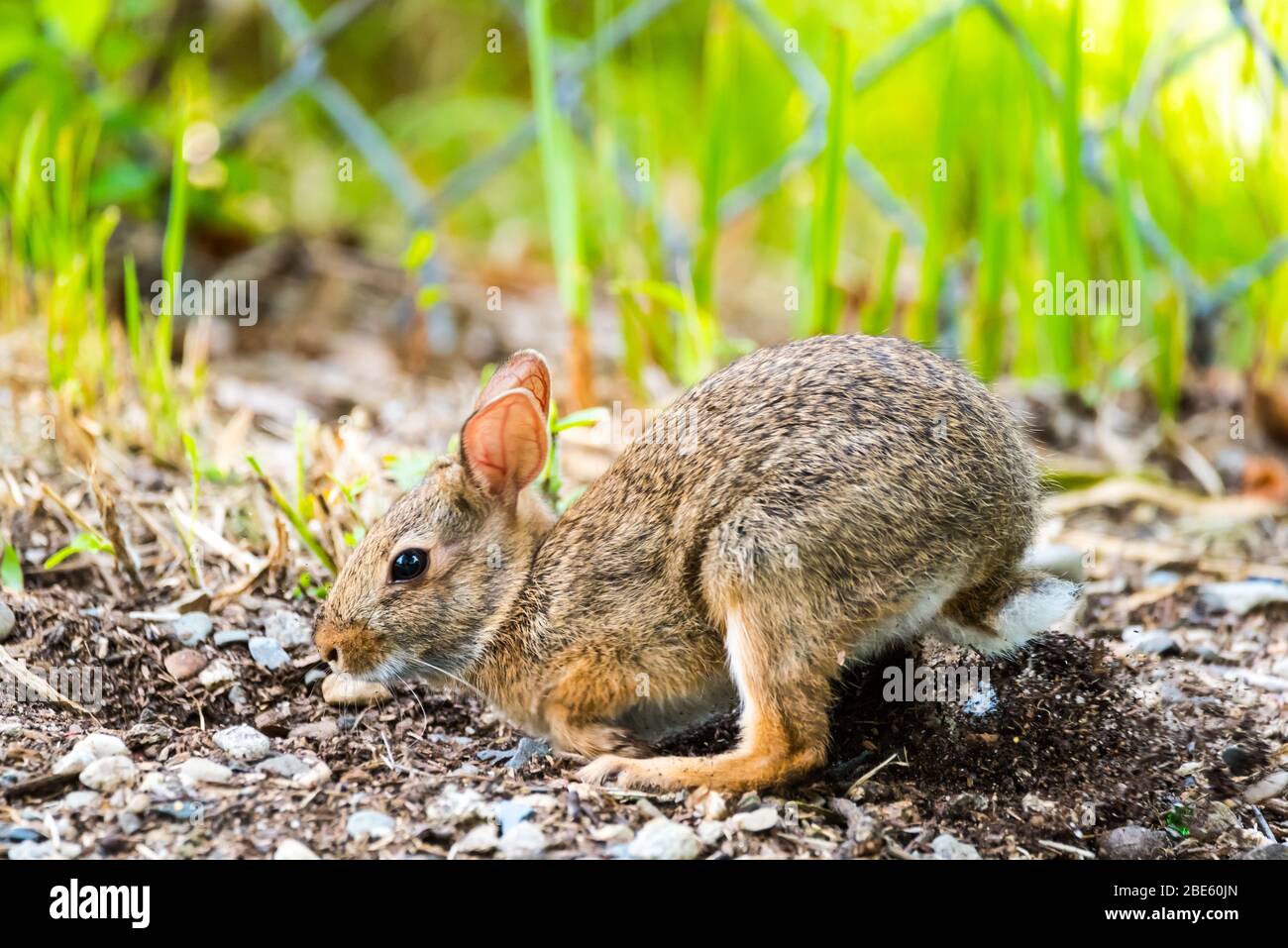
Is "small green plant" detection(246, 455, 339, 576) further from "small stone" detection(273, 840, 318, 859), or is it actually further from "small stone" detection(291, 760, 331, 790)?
"small stone" detection(273, 840, 318, 859)

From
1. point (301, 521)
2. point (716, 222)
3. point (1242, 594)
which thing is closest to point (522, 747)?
point (301, 521)

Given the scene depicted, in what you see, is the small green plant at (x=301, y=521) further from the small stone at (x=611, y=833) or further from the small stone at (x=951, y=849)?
the small stone at (x=951, y=849)

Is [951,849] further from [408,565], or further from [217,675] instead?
[217,675]

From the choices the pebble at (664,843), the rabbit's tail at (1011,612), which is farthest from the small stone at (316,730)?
the rabbit's tail at (1011,612)

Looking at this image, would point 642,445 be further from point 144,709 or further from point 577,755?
point 144,709

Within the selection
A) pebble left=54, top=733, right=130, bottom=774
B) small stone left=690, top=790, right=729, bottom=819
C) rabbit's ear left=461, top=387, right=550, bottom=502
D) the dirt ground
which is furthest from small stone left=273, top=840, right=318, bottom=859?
rabbit's ear left=461, top=387, right=550, bottom=502
